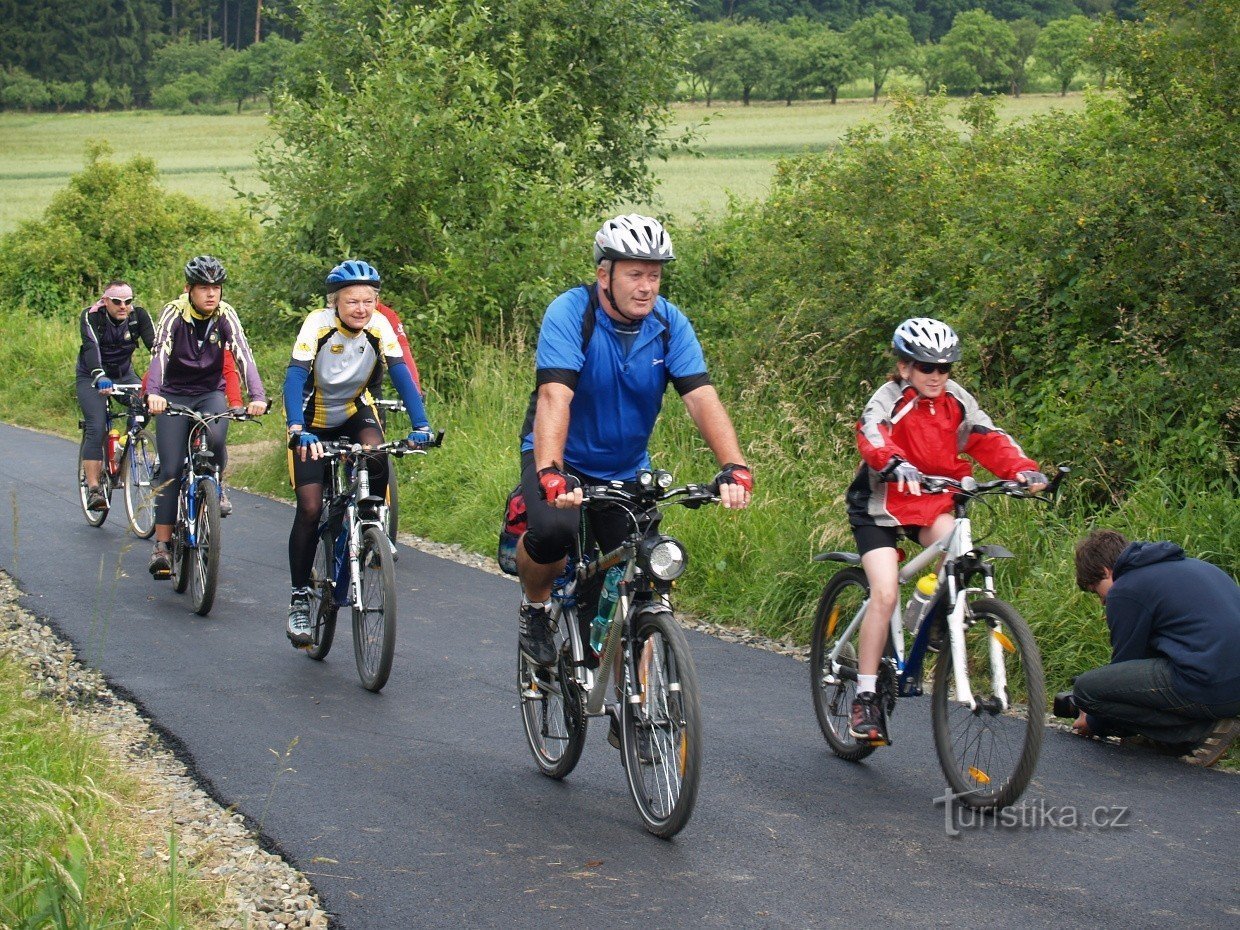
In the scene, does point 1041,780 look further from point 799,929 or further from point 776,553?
point 776,553

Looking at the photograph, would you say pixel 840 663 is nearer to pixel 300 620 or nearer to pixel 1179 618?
pixel 1179 618

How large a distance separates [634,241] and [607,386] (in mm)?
573

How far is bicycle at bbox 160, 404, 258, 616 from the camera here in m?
9.67

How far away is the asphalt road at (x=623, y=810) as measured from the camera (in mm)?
4934

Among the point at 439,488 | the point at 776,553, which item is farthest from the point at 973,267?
the point at 439,488

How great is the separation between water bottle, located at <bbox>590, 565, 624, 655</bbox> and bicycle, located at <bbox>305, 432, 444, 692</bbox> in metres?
1.95

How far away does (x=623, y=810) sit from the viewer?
233 inches

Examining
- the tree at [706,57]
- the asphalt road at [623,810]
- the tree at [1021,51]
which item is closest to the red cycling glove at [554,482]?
the asphalt road at [623,810]

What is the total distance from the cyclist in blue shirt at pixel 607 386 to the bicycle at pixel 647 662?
0.51 feet

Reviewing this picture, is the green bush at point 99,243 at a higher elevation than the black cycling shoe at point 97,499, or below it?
higher

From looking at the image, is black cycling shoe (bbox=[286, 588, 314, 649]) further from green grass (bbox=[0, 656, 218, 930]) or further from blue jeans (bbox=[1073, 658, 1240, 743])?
blue jeans (bbox=[1073, 658, 1240, 743])

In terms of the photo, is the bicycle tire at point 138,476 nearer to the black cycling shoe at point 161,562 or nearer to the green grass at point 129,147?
the black cycling shoe at point 161,562

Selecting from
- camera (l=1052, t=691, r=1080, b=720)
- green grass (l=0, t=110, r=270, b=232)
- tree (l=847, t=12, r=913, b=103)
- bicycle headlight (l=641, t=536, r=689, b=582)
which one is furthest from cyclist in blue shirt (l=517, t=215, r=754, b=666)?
green grass (l=0, t=110, r=270, b=232)

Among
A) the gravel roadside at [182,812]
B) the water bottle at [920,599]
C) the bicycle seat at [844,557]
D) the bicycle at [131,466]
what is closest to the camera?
the gravel roadside at [182,812]
